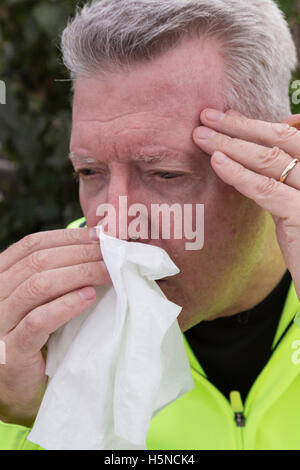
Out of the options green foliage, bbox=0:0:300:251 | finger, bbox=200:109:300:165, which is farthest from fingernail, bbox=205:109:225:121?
green foliage, bbox=0:0:300:251

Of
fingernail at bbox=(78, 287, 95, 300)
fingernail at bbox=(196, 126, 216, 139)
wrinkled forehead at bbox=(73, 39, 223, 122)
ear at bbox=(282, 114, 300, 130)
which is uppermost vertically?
wrinkled forehead at bbox=(73, 39, 223, 122)

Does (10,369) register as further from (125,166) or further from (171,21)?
(171,21)

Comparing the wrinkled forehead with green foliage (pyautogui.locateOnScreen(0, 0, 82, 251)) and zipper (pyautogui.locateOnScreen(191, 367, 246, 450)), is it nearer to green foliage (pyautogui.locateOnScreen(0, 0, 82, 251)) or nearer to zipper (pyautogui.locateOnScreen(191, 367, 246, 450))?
zipper (pyautogui.locateOnScreen(191, 367, 246, 450))

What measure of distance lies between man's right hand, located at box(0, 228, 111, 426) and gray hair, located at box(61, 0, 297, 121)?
1.67 feet

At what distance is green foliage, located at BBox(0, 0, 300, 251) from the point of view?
3.47 m

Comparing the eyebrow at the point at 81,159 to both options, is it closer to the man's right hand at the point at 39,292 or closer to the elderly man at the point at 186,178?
the elderly man at the point at 186,178

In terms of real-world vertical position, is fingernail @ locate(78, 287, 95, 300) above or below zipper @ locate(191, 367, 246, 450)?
above

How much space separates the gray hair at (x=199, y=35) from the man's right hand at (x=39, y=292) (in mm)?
508

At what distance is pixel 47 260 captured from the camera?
5.16 ft

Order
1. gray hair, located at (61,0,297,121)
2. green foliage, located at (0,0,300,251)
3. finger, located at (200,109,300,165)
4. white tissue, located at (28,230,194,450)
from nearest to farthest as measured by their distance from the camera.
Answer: white tissue, located at (28,230,194,450)
finger, located at (200,109,300,165)
gray hair, located at (61,0,297,121)
green foliage, located at (0,0,300,251)

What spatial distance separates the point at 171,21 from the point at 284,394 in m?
1.10

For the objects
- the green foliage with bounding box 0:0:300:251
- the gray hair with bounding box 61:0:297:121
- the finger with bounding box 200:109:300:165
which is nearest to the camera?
the finger with bounding box 200:109:300:165

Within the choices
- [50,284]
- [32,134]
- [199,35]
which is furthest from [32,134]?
[50,284]
